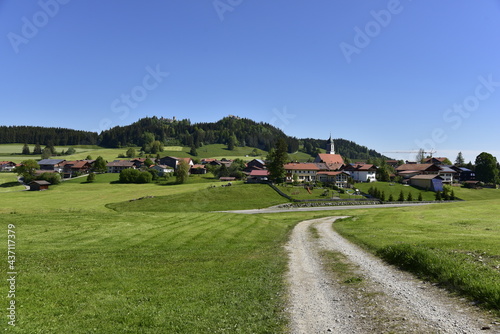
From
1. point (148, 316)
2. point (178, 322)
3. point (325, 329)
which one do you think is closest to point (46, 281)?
point (148, 316)

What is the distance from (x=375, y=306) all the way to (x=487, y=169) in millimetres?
169924

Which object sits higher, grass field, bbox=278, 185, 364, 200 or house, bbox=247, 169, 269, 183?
house, bbox=247, 169, 269, 183

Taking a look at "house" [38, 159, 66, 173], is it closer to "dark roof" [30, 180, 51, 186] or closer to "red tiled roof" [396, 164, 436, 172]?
"dark roof" [30, 180, 51, 186]

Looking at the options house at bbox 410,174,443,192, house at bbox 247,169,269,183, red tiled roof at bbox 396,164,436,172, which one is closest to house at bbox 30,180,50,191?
house at bbox 247,169,269,183

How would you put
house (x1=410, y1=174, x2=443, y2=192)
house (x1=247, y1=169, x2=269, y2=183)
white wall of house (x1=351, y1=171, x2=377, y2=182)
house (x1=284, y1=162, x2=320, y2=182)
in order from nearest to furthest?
house (x1=410, y1=174, x2=443, y2=192) → house (x1=247, y1=169, x2=269, y2=183) → house (x1=284, y1=162, x2=320, y2=182) → white wall of house (x1=351, y1=171, x2=377, y2=182)

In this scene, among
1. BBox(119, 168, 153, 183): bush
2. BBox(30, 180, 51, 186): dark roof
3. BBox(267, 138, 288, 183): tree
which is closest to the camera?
BBox(30, 180, 51, 186): dark roof

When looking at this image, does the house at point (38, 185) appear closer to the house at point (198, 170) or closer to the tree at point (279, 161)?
the house at point (198, 170)

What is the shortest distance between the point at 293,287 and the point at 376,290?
440 centimetres

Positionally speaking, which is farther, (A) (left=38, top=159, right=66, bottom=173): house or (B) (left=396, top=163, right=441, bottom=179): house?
(A) (left=38, top=159, right=66, bottom=173): house

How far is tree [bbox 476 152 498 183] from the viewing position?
143 metres

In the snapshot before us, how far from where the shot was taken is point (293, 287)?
17016 mm

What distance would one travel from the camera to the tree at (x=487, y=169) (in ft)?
469

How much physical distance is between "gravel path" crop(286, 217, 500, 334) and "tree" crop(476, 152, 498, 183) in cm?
16165

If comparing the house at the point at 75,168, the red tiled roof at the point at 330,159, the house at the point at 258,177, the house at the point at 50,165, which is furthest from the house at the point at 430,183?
the house at the point at 50,165
